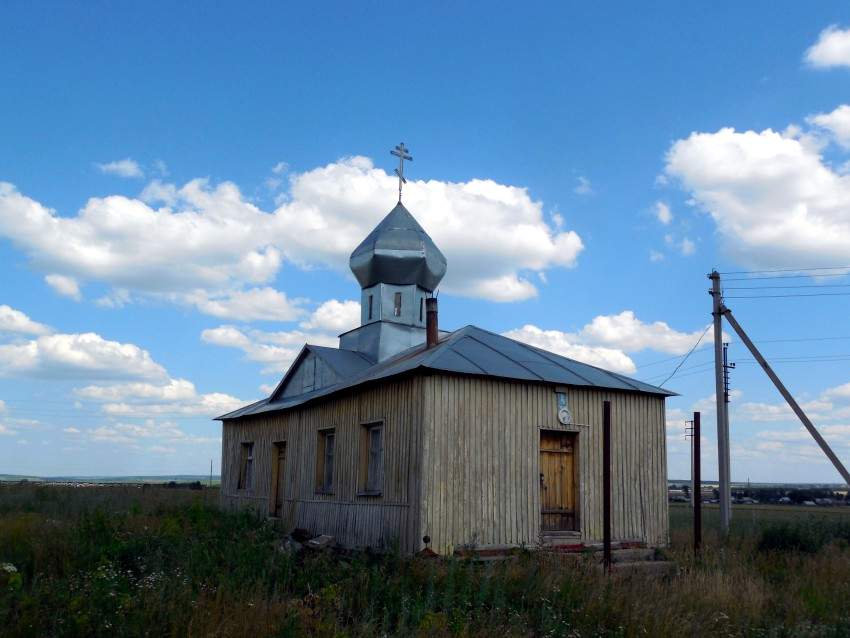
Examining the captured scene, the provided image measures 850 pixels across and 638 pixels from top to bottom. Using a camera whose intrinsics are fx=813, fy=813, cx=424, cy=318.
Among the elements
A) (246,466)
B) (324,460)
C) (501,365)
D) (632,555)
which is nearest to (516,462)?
(501,365)

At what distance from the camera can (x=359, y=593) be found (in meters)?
9.13

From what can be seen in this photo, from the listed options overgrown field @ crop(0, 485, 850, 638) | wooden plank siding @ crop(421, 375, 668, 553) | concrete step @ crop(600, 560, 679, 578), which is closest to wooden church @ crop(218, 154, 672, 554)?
wooden plank siding @ crop(421, 375, 668, 553)

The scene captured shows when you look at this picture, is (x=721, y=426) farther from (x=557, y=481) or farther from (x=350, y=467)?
(x=350, y=467)

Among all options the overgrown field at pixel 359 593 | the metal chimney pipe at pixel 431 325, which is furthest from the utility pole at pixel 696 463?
the metal chimney pipe at pixel 431 325

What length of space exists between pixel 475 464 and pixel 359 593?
4.27 m

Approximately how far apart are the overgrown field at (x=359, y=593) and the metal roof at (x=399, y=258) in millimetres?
9783

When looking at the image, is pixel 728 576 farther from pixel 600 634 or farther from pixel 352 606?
pixel 352 606

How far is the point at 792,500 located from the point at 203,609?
7136 centimetres

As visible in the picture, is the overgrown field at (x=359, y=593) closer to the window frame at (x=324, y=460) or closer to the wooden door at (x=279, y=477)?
the window frame at (x=324, y=460)

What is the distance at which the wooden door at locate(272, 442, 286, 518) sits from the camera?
19.0m

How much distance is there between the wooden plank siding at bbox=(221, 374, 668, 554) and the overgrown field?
1253 millimetres

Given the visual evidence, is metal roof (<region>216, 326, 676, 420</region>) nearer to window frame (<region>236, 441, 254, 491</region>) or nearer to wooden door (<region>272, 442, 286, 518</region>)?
wooden door (<region>272, 442, 286, 518</region>)

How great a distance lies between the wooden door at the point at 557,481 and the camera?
13.9 meters

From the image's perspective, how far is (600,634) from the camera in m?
8.50
